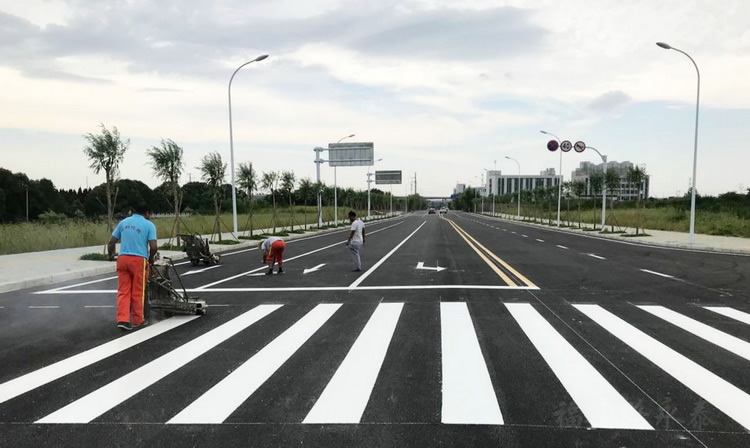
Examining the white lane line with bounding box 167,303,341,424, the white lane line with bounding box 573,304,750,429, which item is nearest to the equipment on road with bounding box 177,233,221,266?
the white lane line with bounding box 167,303,341,424

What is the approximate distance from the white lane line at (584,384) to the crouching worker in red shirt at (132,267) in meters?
5.36

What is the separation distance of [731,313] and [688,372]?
3.72 m

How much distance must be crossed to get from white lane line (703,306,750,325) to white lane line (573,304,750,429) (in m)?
1.91

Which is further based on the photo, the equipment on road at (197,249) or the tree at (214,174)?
the tree at (214,174)

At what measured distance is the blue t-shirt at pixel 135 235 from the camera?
634cm

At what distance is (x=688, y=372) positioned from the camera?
468 cm

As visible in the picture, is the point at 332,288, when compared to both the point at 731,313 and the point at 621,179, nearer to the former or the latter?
the point at 731,313

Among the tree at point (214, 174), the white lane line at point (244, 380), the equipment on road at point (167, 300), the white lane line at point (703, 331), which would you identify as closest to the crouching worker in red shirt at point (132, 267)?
the equipment on road at point (167, 300)

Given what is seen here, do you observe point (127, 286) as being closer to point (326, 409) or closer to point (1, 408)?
point (1, 408)

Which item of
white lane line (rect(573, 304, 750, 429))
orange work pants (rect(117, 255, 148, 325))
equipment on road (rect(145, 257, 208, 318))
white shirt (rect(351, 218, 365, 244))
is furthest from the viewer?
white shirt (rect(351, 218, 365, 244))

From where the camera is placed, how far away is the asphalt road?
3.48 m

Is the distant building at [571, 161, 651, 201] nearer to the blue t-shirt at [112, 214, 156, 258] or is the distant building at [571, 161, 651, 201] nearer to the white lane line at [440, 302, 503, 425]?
A: the white lane line at [440, 302, 503, 425]

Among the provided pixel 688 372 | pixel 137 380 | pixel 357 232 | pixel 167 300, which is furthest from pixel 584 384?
pixel 357 232

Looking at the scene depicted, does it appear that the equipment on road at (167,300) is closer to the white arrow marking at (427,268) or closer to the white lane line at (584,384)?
the white lane line at (584,384)
